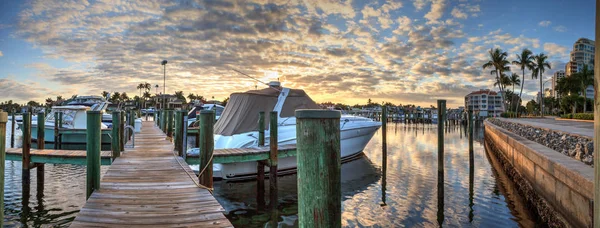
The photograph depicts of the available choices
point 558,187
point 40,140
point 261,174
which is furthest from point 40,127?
point 558,187

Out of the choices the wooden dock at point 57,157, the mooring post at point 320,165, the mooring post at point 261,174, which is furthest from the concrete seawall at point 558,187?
the wooden dock at point 57,157

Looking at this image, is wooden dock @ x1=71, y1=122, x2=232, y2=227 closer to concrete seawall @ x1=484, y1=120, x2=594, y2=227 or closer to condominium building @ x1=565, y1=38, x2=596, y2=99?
concrete seawall @ x1=484, y1=120, x2=594, y2=227

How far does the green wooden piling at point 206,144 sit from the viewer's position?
6.33 meters

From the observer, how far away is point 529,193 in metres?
8.49

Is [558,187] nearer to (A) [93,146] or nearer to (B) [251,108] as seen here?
(A) [93,146]

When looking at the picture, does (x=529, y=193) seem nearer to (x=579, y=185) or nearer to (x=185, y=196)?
(x=579, y=185)

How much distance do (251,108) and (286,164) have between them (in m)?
2.60

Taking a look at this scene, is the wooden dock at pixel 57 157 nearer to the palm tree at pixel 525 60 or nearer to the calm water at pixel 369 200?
the calm water at pixel 369 200

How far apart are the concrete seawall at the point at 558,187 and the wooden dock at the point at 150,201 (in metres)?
5.06

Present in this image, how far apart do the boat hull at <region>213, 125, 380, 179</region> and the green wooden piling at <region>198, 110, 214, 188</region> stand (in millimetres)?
4217

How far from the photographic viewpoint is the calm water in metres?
7.65

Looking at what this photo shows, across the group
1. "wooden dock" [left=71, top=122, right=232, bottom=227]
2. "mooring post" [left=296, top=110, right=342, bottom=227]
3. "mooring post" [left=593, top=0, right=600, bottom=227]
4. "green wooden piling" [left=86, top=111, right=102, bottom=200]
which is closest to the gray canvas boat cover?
→ "wooden dock" [left=71, top=122, right=232, bottom=227]

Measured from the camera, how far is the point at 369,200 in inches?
370

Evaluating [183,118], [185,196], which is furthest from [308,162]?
[183,118]
